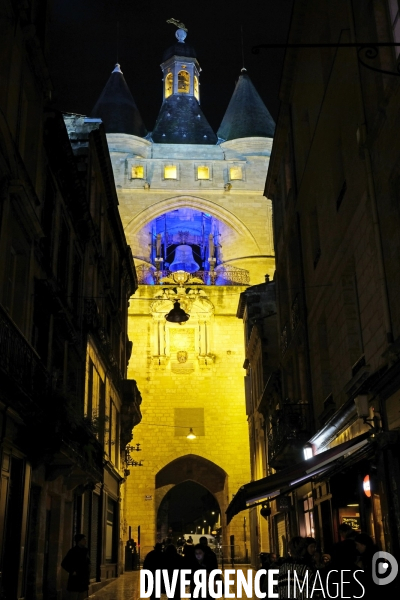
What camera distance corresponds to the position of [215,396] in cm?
3831

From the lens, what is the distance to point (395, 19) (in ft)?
32.1

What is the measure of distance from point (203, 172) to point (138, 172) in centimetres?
442

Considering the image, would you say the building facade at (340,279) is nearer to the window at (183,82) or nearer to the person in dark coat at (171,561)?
the person in dark coat at (171,561)

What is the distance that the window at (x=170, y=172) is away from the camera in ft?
150

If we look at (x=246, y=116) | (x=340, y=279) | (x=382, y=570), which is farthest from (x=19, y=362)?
(x=246, y=116)

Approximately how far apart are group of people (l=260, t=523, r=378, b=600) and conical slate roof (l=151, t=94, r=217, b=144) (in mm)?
46224

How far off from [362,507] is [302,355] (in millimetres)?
5942

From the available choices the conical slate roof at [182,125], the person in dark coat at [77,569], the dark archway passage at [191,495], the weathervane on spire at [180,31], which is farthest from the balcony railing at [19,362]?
the weathervane on spire at [180,31]

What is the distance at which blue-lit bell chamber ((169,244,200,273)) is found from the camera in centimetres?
4578

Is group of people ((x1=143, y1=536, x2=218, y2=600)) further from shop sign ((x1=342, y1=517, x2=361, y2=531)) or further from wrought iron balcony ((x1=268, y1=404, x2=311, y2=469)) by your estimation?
wrought iron balcony ((x1=268, y1=404, x2=311, y2=469))

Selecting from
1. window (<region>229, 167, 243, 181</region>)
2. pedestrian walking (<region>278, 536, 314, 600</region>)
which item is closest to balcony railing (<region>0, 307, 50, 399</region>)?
pedestrian walking (<region>278, 536, 314, 600</region>)

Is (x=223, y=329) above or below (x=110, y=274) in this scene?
above

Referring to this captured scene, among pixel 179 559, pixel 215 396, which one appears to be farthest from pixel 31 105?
pixel 215 396

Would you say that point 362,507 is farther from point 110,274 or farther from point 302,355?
point 110,274
